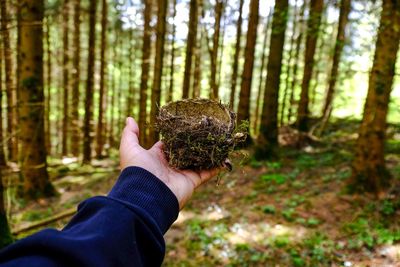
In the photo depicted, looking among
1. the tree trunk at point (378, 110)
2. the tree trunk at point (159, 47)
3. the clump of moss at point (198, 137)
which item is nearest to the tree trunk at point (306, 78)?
the tree trunk at point (159, 47)

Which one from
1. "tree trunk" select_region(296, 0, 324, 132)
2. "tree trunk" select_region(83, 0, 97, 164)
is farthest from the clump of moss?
"tree trunk" select_region(83, 0, 97, 164)

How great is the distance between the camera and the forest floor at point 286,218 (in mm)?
6148

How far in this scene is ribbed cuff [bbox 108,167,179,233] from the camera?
6.88 feet

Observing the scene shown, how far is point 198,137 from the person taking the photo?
10.5ft

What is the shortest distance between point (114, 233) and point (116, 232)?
0.01 m

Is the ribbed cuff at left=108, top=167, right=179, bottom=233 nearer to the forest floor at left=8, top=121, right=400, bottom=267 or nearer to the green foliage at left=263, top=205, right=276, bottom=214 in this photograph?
the forest floor at left=8, top=121, right=400, bottom=267

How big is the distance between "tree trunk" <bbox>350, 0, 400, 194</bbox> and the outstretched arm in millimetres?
5823

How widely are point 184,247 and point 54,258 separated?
5.67 m

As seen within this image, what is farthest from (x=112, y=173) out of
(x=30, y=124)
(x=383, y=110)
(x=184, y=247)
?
(x=383, y=110)

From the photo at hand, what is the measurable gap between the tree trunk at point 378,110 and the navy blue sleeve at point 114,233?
6.15 metres

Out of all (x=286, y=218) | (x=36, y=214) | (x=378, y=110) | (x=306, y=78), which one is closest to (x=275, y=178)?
(x=286, y=218)

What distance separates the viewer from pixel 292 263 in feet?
19.7

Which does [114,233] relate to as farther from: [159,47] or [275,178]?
[159,47]

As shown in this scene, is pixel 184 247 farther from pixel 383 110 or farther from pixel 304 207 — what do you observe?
pixel 383 110
